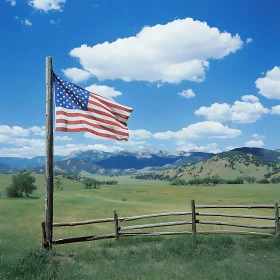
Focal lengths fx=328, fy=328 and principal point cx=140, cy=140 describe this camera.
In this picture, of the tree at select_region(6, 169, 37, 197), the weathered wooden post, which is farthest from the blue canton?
the tree at select_region(6, 169, 37, 197)

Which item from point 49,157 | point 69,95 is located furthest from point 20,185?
point 69,95

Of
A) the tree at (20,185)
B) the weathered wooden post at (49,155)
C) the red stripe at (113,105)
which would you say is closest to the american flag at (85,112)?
the red stripe at (113,105)

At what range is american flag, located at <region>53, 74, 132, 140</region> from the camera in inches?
464

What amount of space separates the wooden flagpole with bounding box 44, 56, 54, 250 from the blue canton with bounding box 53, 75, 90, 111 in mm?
281

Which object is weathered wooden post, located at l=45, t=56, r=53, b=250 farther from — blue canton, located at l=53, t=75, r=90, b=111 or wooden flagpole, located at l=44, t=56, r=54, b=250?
blue canton, located at l=53, t=75, r=90, b=111

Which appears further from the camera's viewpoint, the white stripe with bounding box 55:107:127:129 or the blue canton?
the blue canton

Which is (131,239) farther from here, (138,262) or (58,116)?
(58,116)

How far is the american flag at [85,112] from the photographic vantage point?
1177 centimetres

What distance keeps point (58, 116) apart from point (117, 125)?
88.0 inches

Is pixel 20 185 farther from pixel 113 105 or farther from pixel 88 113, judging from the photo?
pixel 88 113

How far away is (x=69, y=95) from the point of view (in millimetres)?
12164

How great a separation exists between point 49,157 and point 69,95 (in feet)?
7.89

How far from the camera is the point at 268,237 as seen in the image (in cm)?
1474

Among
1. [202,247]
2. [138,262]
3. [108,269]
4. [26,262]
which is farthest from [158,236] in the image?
[26,262]
